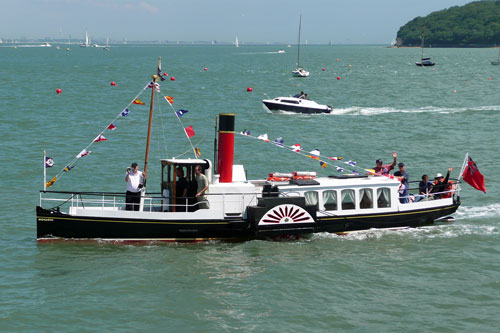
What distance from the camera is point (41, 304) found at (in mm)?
19094

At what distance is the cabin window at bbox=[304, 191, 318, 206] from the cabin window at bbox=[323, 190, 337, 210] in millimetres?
357

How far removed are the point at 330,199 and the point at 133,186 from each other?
743cm

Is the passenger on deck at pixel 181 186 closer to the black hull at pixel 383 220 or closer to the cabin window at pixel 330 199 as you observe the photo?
the black hull at pixel 383 220

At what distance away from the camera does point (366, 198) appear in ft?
82.8

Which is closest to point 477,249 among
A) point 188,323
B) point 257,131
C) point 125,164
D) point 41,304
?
point 188,323

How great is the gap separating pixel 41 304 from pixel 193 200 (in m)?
6.78

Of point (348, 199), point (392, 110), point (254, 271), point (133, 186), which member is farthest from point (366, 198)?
point (392, 110)

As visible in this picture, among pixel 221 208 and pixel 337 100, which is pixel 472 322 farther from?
pixel 337 100

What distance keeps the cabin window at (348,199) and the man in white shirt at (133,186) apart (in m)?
7.66

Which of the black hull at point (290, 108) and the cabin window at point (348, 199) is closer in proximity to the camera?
the cabin window at point (348, 199)

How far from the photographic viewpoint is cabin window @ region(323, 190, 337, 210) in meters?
24.5

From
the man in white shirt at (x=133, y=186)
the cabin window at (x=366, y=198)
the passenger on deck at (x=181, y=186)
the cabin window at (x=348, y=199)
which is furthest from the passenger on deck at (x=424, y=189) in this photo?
the man in white shirt at (x=133, y=186)

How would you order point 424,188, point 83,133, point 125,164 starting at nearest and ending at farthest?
point 424,188
point 125,164
point 83,133

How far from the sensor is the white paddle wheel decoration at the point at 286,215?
2345cm
